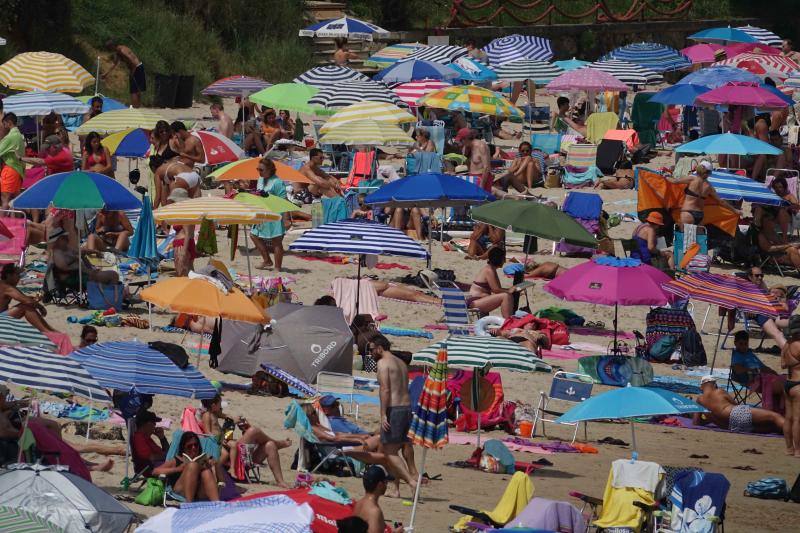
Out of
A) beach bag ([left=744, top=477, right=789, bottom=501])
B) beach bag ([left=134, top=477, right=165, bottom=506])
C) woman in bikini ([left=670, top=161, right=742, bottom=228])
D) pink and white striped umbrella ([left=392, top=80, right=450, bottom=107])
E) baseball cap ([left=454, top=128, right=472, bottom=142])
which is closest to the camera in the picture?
beach bag ([left=134, top=477, right=165, bottom=506])

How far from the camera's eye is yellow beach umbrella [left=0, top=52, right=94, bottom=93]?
22203 mm

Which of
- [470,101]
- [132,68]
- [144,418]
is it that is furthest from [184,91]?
[144,418]

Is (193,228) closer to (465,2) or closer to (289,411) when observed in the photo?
(289,411)

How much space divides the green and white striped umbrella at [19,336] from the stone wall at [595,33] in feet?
86.5

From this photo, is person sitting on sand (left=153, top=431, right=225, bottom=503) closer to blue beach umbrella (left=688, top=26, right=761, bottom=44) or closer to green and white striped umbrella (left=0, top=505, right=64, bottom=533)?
green and white striped umbrella (left=0, top=505, right=64, bottom=533)

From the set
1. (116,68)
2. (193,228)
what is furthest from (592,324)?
(116,68)

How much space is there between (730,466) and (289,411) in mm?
3770

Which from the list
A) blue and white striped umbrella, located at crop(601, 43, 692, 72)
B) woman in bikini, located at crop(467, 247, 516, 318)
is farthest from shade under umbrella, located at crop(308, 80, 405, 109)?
blue and white striped umbrella, located at crop(601, 43, 692, 72)

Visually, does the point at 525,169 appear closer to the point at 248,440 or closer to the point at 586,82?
the point at 586,82

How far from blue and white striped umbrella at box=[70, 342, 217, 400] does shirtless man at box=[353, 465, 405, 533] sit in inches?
66.4

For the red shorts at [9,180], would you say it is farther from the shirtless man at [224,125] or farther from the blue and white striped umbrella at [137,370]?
the blue and white striped umbrella at [137,370]

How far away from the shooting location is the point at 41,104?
20.5 m

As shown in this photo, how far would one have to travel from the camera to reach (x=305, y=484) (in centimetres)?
1077

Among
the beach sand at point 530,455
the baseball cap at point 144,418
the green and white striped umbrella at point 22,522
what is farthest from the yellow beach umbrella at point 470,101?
the green and white striped umbrella at point 22,522
